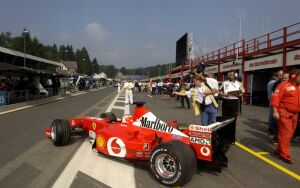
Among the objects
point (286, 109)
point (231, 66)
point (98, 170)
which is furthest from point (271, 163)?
point (231, 66)

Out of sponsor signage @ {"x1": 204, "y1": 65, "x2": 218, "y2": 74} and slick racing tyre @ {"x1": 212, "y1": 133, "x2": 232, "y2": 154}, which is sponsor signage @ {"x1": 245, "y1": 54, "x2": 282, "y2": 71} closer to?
sponsor signage @ {"x1": 204, "y1": 65, "x2": 218, "y2": 74}

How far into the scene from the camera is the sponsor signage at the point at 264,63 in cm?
1846

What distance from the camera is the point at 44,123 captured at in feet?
36.2

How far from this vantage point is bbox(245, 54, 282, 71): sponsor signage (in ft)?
60.6

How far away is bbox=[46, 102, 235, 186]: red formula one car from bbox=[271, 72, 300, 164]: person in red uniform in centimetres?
115

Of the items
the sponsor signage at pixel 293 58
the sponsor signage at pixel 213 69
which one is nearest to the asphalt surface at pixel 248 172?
the sponsor signage at pixel 293 58

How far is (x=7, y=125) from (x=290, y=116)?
29.0 ft

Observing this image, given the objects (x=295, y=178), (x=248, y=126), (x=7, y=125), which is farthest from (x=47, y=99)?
(x=295, y=178)

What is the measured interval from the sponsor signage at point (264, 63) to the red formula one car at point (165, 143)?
46.8 ft

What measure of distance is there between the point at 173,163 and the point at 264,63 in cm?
1680

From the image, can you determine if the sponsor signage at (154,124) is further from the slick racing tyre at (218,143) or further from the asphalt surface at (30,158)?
the asphalt surface at (30,158)

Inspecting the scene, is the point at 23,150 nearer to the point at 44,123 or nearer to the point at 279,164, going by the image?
the point at 44,123

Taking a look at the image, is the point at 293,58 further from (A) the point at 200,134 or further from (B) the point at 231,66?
(A) the point at 200,134

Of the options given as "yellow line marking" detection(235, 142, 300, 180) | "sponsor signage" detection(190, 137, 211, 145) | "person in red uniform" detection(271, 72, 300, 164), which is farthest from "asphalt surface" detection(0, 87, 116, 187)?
"person in red uniform" detection(271, 72, 300, 164)
